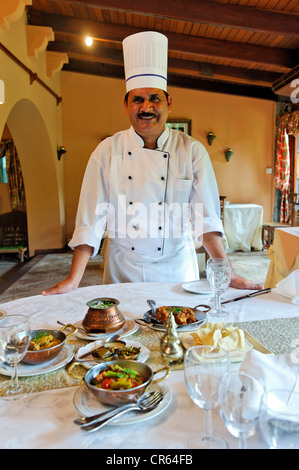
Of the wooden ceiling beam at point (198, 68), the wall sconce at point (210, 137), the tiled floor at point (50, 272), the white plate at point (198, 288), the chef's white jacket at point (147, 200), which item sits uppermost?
the wooden ceiling beam at point (198, 68)

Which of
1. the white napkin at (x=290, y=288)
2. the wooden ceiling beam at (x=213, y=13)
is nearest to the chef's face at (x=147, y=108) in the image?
the white napkin at (x=290, y=288)

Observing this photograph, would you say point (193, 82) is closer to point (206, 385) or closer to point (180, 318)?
point (180, 318)

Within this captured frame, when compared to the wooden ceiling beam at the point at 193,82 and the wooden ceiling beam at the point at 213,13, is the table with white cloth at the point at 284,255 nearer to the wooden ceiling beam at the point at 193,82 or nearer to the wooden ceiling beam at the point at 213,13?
the wooden ceiling beam at the point at 213,13

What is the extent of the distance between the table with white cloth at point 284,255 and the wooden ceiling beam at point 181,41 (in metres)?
3.54

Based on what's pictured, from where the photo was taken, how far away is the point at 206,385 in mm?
659

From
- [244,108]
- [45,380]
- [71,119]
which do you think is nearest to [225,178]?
[244,108]

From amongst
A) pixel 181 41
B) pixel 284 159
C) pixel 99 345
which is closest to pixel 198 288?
pixel 99 345

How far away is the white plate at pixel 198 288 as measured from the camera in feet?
5.02

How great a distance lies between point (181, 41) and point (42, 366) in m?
6.07

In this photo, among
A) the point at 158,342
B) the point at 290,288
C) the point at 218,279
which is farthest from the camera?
the point at 290,288

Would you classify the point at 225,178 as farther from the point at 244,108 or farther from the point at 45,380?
the point at 45,380

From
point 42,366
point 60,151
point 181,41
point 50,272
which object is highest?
point 181,41
